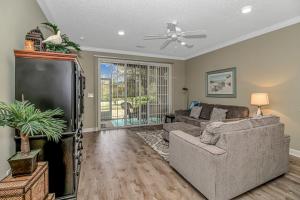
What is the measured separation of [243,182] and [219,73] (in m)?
3.87

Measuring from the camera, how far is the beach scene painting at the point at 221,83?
4.64 meters

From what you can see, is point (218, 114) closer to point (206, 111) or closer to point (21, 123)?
point (206, 111)

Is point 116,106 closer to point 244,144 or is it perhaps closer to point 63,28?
point 63,28

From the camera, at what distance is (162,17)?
10.4ft

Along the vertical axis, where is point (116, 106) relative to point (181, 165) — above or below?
above

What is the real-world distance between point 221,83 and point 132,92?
3.24 m

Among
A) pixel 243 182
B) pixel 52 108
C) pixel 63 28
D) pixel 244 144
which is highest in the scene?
pixel 63 28

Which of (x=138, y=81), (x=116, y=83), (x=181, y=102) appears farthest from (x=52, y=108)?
(x=181, y=102)

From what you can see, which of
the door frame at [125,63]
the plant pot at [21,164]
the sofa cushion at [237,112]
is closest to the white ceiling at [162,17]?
the door frame at [125,63]

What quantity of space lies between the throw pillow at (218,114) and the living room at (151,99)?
1.8 inches

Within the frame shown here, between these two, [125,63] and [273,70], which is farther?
[125,63]

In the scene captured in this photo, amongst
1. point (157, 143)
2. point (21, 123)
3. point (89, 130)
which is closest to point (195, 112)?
point (157, 143)

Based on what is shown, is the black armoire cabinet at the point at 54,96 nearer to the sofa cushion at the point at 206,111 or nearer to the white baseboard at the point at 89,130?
the white baseboard at the point at 89,130

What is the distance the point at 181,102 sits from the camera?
272 inches
